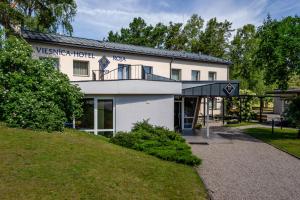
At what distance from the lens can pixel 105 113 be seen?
56.0 feet

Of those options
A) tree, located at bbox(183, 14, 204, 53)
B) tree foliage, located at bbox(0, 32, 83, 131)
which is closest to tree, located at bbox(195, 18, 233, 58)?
tree, located at bbox(183, 14, 204, 53)

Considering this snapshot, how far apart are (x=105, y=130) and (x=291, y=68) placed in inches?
491

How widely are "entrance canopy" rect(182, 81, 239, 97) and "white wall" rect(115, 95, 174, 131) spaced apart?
164 centimetres

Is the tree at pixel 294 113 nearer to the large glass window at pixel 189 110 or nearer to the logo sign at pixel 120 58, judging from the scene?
the large glass window at pixel 189 110

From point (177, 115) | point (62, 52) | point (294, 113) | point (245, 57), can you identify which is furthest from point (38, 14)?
point (245, 57)

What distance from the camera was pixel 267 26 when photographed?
1969cm

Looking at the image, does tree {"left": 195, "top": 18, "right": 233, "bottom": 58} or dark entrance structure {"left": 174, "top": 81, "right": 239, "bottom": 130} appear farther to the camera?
tree {"left": 195, "top": 18, "right": 233, "bottom": 58}

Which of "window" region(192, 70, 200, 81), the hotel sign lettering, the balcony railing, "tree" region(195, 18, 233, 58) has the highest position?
"tree" region(195, 18, 233, 58)

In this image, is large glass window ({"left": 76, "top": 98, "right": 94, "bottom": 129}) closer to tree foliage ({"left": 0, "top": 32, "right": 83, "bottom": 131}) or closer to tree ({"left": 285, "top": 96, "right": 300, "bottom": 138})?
tree foliage ({"left": 0, "top": 32, "right": 83, "bottom": 131})

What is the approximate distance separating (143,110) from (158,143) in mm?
5350

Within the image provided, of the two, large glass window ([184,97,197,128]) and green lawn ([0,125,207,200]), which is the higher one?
large glass window ([184,97,197,128])

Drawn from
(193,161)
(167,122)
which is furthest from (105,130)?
(193,161)

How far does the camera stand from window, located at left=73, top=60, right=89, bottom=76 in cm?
2020

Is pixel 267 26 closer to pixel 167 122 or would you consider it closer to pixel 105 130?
pixel 167 122
